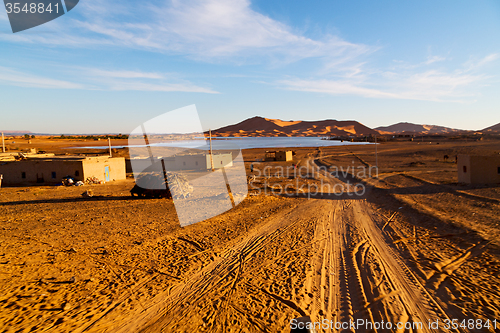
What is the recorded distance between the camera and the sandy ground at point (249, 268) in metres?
4.45

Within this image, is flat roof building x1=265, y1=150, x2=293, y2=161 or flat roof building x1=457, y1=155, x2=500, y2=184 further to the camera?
flat roof building x1=265, y1=150, x2=293, y2=161

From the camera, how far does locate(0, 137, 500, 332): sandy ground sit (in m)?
4.45

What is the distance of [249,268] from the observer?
248 inches

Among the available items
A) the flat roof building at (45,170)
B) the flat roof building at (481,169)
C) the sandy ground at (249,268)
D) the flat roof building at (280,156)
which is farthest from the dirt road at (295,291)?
the flat roof building at (280,156)

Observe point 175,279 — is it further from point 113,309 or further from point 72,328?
point 72,328

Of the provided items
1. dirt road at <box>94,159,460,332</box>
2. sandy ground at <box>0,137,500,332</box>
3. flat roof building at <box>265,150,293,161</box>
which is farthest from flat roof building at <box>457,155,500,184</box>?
flat roof building at <box>265,150,293,161</box>

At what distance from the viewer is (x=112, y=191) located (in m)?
17.9

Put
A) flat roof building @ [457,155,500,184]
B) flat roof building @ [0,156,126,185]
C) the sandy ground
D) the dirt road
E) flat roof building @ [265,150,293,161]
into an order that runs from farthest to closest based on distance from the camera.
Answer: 1. flat roof building @ [265,150,293,161]
2. flat roof building @ [0,156,126,185]
3. flat roof building @ [457,155,500,184]
4. the sandy ground
5. the dirt road

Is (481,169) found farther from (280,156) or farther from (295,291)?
(280,156)

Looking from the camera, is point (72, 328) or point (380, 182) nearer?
point (72, 328)

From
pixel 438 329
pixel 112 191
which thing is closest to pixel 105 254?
pixel 438 329

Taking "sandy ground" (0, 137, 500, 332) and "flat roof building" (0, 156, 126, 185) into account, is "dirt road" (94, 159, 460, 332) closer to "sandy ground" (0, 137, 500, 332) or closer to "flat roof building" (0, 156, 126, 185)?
"sandy ground" (0, 137, 500, 332)

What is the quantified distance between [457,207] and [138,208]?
47.5 ft

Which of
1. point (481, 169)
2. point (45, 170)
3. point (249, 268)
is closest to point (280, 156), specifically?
point (481, 169)
